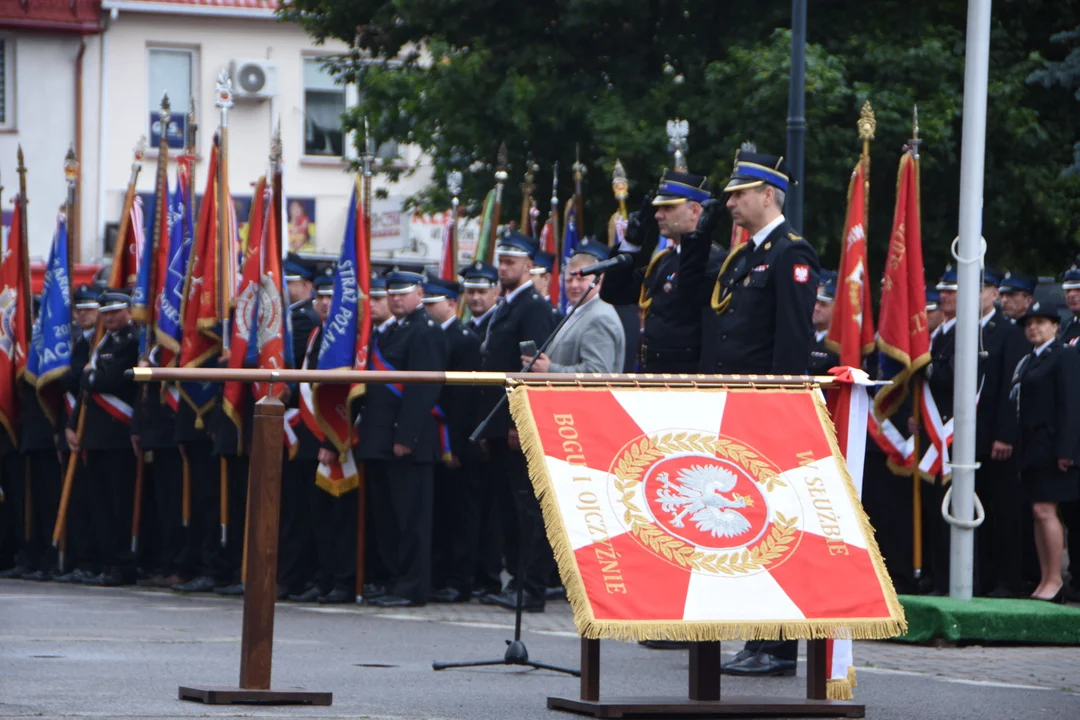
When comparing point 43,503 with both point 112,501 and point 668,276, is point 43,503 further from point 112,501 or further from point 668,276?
point 668,276

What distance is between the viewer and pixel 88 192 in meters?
33.3

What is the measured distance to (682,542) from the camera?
6668 mm

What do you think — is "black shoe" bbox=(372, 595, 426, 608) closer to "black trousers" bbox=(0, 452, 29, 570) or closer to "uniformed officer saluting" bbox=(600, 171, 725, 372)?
"uniformed officer saluting" bbox=(600, 171, 725, 372)

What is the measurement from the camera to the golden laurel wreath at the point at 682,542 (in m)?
6.64

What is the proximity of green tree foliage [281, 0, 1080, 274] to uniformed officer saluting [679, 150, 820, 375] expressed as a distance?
31.9 feet

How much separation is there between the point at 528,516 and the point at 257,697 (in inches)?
101

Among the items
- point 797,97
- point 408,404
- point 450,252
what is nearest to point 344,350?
point 408,404

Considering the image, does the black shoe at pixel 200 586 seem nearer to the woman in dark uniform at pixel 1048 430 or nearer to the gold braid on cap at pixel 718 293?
the woman in dark uniform at pixel 1048 430

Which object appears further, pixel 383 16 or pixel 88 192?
pixel 88 192

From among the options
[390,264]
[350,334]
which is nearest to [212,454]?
[350,334]

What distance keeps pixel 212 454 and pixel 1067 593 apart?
19.2 feet

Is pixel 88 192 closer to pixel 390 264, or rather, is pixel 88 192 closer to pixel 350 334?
pixel 390 264

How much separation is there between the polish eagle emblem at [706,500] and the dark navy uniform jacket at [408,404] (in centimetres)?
594

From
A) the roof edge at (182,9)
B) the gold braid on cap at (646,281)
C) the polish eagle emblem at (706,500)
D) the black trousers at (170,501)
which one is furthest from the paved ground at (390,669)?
the roof edge at (182,9)
